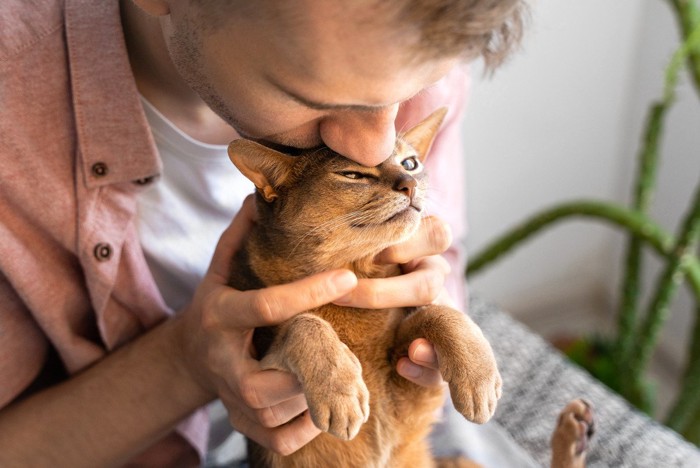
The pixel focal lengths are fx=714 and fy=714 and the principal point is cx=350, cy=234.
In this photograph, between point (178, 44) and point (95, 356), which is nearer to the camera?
point (178, 44)

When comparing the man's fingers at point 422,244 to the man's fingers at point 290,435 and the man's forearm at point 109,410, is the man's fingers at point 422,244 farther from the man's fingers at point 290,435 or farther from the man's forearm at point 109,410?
the man's forearm at point 109,410

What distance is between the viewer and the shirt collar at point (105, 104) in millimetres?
1055

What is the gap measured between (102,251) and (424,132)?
0.53 meters

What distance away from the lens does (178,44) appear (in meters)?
0.86

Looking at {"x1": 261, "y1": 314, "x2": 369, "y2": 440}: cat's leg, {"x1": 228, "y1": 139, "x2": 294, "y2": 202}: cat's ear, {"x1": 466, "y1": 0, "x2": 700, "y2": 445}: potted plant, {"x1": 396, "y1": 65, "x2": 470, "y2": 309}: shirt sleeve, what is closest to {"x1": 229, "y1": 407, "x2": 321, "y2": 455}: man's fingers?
{"x1": 261, "y1": 314, "x2": 369, "y2": 440}: cat's leg

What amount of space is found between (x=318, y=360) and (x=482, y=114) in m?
1.62

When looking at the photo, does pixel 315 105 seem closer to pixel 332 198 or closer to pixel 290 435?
pixel 332 198

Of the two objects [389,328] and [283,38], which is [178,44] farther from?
[389,328]

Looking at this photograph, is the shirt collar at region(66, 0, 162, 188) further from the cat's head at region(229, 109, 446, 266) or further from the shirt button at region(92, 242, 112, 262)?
the cat's head at region(229, 109, 446, 266)

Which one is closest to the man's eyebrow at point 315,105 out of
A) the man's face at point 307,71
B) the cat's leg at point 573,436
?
the man's face at point 307,71

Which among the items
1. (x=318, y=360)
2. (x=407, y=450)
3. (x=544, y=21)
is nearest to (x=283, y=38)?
(x=318, y=360)

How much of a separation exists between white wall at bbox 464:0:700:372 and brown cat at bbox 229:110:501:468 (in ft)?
4.32

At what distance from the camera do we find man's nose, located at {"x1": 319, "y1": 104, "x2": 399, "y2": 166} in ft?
2.74

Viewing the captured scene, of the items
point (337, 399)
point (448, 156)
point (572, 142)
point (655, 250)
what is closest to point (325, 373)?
point (337, 399)
